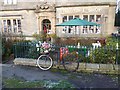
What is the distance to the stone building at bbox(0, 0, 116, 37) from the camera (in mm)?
16453

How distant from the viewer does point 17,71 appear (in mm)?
7867

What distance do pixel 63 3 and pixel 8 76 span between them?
11640 mm

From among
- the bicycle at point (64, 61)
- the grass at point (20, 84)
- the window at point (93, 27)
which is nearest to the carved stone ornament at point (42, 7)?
the window at point (93, 27)

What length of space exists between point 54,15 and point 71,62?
10.7m

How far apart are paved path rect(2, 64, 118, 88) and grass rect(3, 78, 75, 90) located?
340 millimetres

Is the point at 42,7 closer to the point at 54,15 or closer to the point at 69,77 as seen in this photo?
the point at 54,15

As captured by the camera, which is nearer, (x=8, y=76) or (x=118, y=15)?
(x=8, y=76)

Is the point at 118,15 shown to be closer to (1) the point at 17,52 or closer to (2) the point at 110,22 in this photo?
(2) the point at 110,22

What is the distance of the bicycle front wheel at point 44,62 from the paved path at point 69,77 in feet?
0.83

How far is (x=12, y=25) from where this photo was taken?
1966cm

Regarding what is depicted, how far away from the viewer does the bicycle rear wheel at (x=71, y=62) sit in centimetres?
787

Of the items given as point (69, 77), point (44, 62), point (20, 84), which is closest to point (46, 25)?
point (44, 62)

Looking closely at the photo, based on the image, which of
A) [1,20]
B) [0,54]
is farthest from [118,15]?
[0,54]

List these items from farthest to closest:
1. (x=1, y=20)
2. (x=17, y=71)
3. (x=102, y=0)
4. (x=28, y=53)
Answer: (x=1, y=20) < (x=102, y=0) < (x=28, y=53) < (x=17, y=71)
